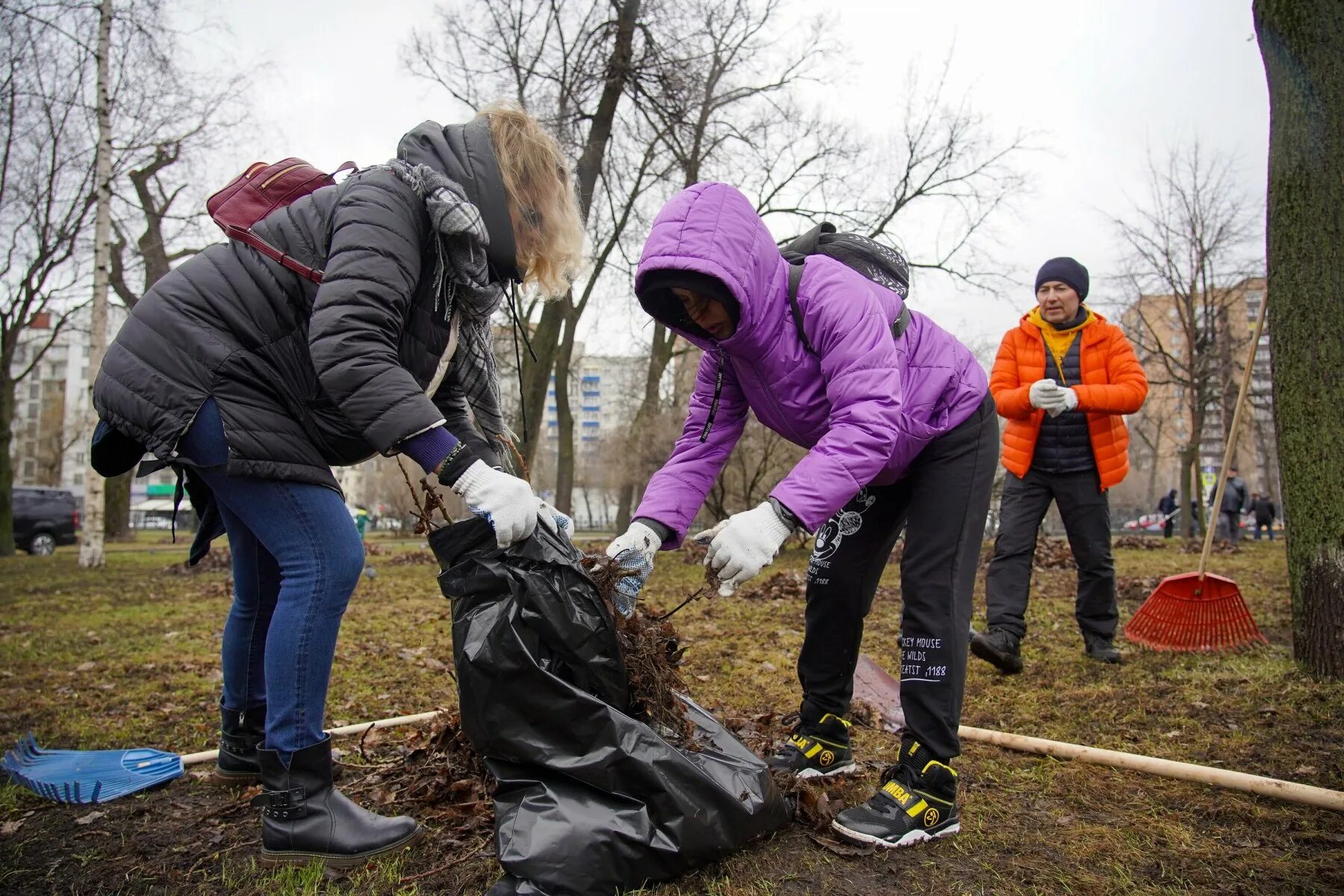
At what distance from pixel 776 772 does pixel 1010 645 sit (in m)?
2.14

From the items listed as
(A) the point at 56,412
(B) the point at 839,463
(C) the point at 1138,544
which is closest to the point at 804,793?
(B) the point at 839,463

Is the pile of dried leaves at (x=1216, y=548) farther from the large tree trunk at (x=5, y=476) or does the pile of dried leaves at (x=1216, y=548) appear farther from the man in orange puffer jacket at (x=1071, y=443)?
the large tree trunk at (x=5, y=476)

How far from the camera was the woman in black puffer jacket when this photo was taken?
6.72 ft

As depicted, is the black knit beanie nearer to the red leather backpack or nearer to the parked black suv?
the red leather backpack

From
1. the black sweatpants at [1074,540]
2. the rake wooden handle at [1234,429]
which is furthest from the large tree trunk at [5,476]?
the rake wooden handle at [1234,429]

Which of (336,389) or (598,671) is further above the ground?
(336,389)

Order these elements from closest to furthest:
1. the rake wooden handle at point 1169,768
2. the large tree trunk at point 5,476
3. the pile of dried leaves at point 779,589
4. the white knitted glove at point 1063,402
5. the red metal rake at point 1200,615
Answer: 1. the rake wooden handle at point 1169,768
2. the white knitted glove at point 1063,402
3. the red metal rake at point 1200,615
4. the pile of dried leaves at point 779,589
5. the large tree trunk at point 5,476

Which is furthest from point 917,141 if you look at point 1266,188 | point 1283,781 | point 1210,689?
point 1283,781

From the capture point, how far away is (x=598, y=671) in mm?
2020

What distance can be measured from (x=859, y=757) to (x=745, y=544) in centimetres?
131

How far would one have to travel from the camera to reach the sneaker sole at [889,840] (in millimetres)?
2127

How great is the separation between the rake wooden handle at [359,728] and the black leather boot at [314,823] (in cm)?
68

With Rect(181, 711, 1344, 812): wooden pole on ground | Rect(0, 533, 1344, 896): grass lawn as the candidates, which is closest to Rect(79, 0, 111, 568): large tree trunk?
Rect(0, 533, 1344, 896): grass lawn

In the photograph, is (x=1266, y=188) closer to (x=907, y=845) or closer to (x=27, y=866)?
(x=907, y=845)
